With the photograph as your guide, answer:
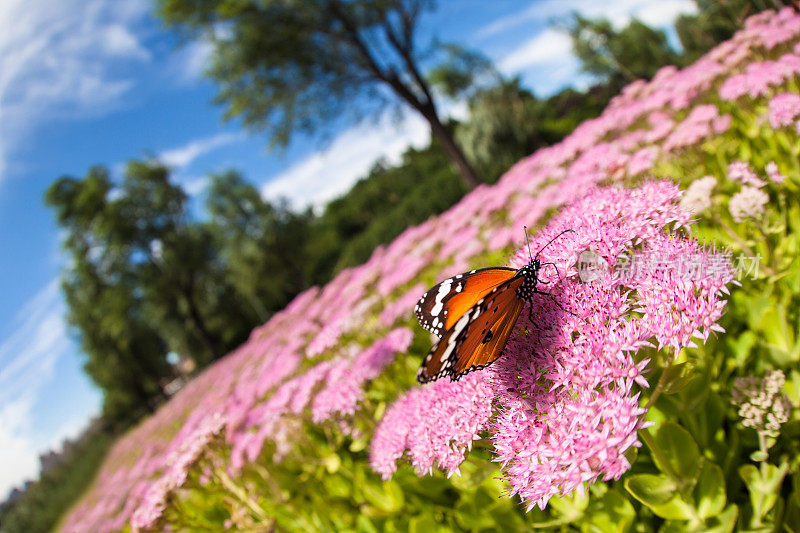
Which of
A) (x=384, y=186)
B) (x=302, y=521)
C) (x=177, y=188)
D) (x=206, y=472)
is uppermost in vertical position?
(x=177, y=188)

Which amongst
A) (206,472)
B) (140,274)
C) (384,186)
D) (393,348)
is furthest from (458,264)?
(384,186)

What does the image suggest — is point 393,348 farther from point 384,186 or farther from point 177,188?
point 384,186

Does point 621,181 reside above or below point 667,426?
above

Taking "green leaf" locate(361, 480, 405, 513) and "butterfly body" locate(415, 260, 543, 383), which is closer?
"butterfly body" locate(415, 260, 543, 383)

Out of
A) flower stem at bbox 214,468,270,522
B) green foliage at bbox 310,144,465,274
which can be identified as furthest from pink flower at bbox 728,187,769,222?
green foliage at bbox 310,144,465,274

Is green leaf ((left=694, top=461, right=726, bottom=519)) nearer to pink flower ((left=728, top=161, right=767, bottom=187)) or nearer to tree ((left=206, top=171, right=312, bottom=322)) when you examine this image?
pink flower ((left=728, top=161, right=767, bottom=187))

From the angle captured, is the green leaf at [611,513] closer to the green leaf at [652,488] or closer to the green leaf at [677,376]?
the green leaf at [652,488]

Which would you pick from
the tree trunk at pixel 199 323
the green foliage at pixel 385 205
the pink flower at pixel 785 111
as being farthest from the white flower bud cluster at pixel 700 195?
the tree trunk at pixel 199 323
